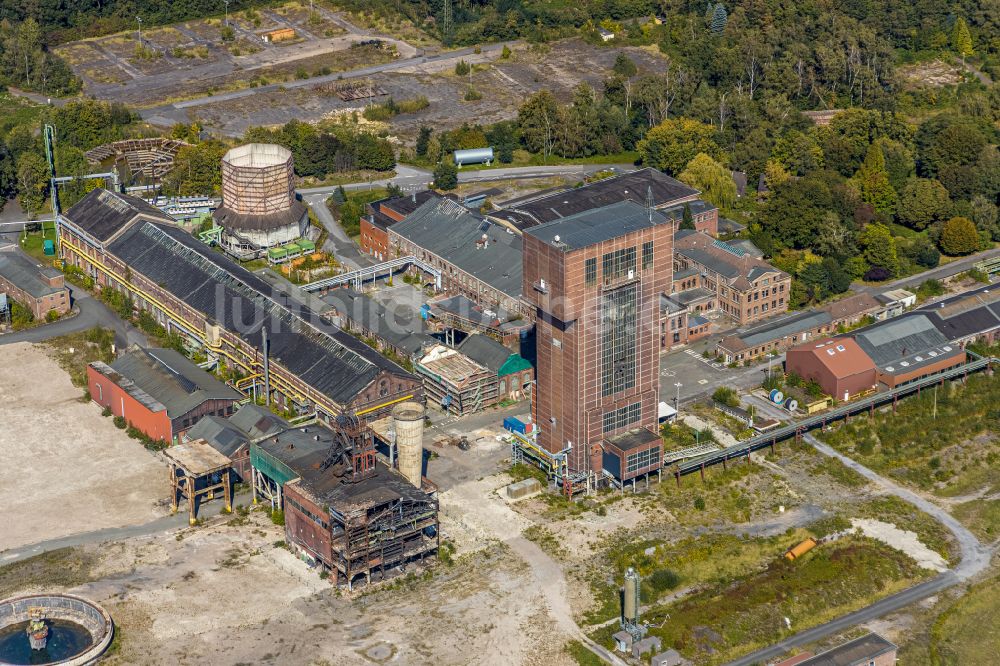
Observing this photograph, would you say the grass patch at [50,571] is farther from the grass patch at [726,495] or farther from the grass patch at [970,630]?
the grass patch at [970,630]

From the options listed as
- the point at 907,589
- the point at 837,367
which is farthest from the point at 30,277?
A: the point at 907,589

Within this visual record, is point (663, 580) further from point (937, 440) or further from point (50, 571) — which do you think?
point (50, 571)

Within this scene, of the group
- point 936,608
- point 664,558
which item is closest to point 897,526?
point 936,608

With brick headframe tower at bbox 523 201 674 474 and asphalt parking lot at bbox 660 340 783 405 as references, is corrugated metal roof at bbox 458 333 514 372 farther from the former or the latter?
asphalt parking lot at bbox 660 340 783 405

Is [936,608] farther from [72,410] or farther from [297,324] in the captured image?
[72,410]

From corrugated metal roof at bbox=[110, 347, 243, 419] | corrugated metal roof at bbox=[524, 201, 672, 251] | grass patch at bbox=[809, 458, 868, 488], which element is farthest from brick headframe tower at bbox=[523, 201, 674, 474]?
corrugated metal roof at bbox=[110, 347, 243, 419]

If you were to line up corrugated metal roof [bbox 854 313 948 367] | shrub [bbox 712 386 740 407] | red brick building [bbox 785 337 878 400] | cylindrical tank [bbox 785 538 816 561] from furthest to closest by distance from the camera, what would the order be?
corrugated metal roof [bbox 854 313 948 367] < red brick building [bbox 785 337 878 400] < shrub [bbox 712 386 740 407] < cylindrical tank [bbox 785 538 816 561]

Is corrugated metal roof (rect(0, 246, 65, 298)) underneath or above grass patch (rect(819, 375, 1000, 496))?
above
